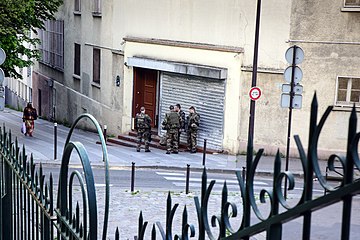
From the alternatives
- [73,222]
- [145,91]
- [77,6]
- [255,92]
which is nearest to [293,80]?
[255,92]

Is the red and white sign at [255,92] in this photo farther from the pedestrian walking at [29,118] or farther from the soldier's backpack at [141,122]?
the pedestrian walking at [29,118]

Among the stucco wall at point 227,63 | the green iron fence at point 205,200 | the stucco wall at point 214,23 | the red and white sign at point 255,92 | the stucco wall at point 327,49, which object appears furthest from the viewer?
the stucco wall at point 227,63

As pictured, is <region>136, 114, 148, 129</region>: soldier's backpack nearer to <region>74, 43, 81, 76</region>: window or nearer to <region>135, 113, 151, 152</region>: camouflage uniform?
<region>135, 113, 151, 152</region>: camouflage uniform

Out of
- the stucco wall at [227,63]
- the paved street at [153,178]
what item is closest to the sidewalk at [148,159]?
the paved street at [153,178]

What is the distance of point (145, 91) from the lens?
85.2 feet

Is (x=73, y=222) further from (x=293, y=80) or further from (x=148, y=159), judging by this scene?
(x=148, y=159)

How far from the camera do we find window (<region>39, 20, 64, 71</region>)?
113 ft

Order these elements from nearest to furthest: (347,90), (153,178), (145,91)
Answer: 1. (153,178)
2. (347,90)
3. (145,91)

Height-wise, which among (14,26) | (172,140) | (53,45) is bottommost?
(172,140)

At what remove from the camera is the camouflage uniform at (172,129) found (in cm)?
2219

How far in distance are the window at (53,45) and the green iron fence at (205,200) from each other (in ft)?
99.2

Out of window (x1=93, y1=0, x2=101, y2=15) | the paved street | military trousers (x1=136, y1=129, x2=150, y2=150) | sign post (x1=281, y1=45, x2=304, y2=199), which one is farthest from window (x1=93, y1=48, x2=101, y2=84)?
sign post (x1=281, y1=45, x2=304, y2=199)

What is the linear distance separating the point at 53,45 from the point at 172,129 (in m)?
16.0

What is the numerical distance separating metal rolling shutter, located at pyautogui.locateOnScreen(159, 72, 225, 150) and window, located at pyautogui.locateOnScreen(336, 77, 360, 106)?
4.08 meters
